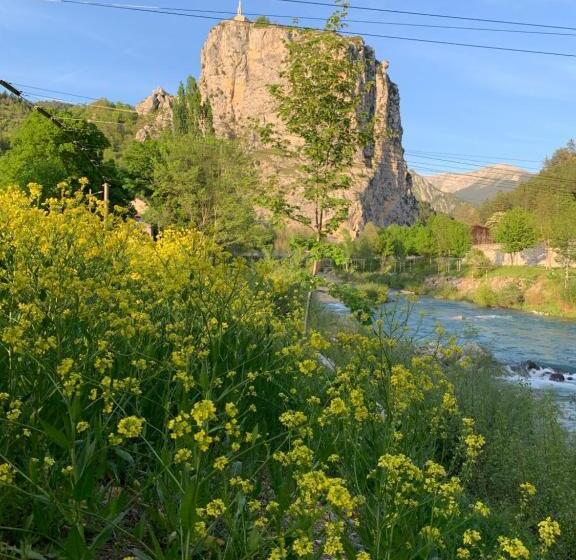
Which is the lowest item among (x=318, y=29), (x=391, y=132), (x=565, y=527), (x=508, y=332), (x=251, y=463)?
(x=508, y=332)

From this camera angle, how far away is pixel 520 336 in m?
28.5

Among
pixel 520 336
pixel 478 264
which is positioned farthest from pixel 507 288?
pixel 520 336

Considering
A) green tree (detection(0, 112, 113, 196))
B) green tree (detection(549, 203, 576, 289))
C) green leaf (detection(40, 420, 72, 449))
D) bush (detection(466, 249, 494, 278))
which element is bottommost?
bush (detection(466, 249, 494, 278))

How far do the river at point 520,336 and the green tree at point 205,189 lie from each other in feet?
21.0

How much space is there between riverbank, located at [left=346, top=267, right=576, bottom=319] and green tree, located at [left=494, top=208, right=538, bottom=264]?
5.84m

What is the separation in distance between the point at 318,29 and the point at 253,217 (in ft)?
64.7

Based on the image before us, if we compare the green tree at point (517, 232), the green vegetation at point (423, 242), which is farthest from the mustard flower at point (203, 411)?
the green vegetation at point (423, 242)

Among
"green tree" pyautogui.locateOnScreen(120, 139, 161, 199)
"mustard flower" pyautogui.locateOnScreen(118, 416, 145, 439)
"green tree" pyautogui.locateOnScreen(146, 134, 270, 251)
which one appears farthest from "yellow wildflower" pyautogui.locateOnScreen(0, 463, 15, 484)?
"green tree" pyautogui.locateOnScreen(120, 139, 161, 199)

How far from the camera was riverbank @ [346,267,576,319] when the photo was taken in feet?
134

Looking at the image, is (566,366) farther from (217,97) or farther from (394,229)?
(217,97)

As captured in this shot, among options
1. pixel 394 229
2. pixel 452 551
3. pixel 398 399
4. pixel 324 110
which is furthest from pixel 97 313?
pixel 394 229

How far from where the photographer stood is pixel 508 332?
2986 centimetres

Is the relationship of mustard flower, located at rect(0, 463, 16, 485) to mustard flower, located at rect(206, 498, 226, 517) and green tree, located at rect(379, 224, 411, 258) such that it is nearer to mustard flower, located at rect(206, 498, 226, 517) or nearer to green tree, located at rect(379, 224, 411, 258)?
mustard flower, located at rect(206, 498, 226, 517)

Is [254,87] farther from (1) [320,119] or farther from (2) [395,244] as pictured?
(1) [320,119]
